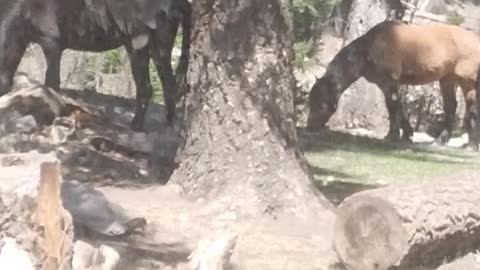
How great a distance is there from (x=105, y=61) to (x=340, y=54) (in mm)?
6093

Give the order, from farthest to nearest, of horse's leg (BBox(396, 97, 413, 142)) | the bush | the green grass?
1. the bush
2. horse's leg (BBox(396, 97, 413, 142))
3. the green grass

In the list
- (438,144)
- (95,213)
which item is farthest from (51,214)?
(438,144)

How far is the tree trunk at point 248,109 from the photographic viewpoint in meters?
9.47

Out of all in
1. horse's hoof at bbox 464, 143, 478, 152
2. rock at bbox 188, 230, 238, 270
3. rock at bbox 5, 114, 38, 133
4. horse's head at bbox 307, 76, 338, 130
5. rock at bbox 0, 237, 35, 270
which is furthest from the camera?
horse's head at bbox 307, 76, 338, 130

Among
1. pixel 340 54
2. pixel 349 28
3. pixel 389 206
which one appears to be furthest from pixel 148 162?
pixel 349 28

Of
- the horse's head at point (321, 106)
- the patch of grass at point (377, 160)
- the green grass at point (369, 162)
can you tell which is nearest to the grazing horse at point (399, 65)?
the horse's head at point (321, 106)

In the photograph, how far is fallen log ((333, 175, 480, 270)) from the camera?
7637mm

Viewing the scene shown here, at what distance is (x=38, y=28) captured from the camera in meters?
13.4

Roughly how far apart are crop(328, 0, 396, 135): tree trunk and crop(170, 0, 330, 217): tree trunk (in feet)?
30.9

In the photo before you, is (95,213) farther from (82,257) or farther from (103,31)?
(103,31)

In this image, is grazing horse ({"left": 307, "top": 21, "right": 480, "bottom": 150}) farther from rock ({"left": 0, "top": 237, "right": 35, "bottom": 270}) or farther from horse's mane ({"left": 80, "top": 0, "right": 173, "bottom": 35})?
rock ({"left": 0, "top": 237, "right": 35, "bottom": 270})

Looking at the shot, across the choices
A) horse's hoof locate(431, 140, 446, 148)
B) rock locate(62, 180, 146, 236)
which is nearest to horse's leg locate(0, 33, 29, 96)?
rock locate(62, 180, 146, 236)

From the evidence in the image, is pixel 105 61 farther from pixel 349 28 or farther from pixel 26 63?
pixel 349 28

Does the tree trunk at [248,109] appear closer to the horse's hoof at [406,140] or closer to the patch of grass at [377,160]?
the patch of grass at [377,160]
